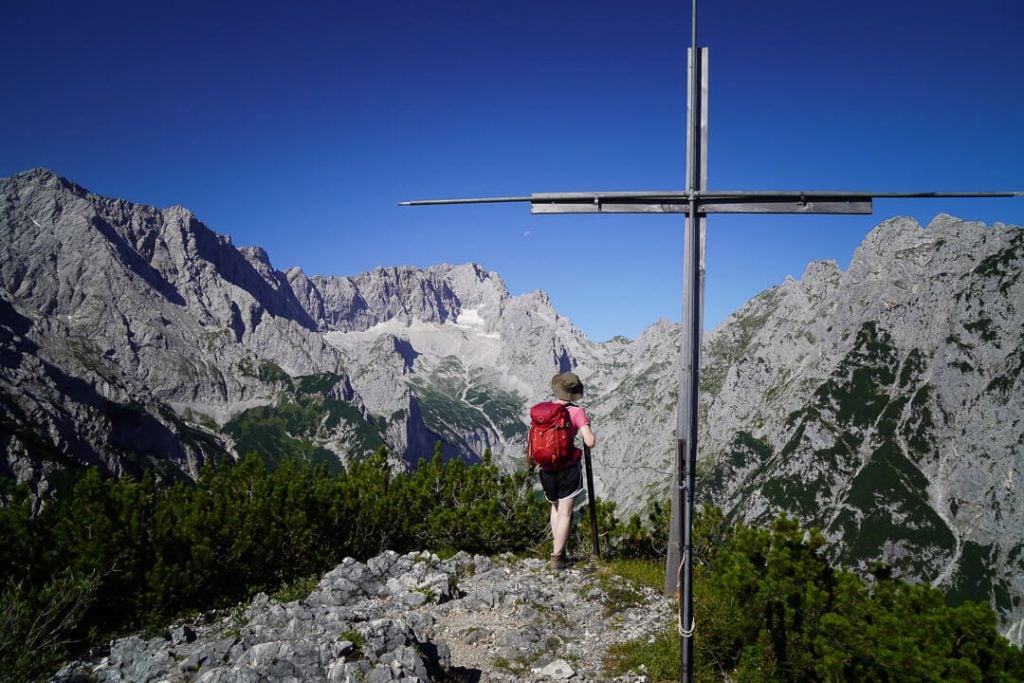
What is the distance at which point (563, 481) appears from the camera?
11742 millimetres

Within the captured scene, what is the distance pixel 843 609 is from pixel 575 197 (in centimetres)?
740

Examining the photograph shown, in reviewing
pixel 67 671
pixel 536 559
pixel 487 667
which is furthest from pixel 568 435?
pixel 67 671

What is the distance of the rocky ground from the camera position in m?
8.09

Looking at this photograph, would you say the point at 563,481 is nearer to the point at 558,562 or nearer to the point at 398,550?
the point at 558,562

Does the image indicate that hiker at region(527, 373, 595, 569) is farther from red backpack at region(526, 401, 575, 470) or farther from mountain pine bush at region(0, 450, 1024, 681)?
mountain pine bush at region(0, 450, 1024, 681)

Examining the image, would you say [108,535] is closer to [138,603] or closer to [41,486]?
[138,603]

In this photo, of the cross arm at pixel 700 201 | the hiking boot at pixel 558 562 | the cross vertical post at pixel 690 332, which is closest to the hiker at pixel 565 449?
the hiking boot at pixel 558 562

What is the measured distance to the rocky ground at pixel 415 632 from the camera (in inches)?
318

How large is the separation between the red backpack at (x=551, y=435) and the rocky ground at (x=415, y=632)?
3105 millimetres

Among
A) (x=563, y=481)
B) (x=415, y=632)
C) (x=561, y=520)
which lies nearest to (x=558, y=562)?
(x=561, y=520)

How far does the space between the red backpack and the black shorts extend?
32 cm

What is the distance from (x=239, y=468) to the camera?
18391 mm

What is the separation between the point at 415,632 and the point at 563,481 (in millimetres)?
4118

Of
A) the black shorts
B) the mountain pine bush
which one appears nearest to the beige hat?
the black shorts
